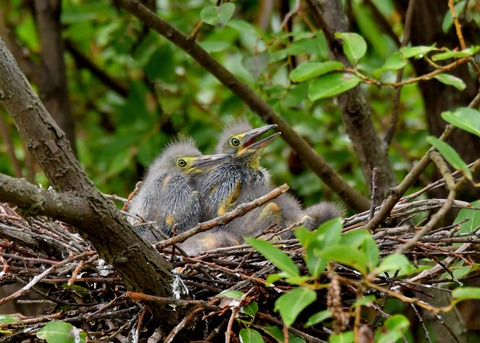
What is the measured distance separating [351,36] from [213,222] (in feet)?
2.89

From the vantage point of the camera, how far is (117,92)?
658 centimetres

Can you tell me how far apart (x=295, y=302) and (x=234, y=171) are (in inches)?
94.2

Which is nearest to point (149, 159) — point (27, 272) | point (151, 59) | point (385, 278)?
point (151, 59)

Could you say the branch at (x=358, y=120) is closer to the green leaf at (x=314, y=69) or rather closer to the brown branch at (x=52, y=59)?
the green leaf at (x=314, y=69)

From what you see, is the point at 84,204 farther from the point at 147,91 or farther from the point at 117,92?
the point at 117,92

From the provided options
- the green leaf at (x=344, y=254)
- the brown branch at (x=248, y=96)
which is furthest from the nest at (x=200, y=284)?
the brown branch at (x=248, y=96)

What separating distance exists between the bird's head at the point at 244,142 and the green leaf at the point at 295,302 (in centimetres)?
230

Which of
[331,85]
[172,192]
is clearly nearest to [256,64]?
[172,192]

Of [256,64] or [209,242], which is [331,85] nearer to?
[209,242]

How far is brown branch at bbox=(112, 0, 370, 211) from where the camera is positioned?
156 inches

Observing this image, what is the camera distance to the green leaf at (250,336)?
2.65 meters

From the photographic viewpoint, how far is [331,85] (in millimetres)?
2830

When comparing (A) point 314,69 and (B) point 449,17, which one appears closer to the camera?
(A) point 314,69

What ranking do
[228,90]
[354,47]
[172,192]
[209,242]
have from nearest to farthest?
[354,47] → [209,242] → [172,192] → [228,90]
